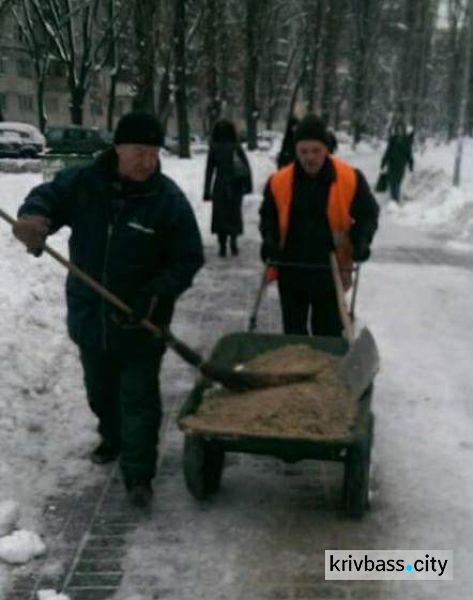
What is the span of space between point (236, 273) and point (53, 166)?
4.96 meters

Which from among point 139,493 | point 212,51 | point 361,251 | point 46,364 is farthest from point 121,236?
point 212,51

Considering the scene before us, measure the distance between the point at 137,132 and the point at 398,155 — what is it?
16.3 m

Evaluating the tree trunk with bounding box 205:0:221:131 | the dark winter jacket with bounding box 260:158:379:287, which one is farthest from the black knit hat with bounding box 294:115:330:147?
the tree trunk with bounding box 205:0:221:131

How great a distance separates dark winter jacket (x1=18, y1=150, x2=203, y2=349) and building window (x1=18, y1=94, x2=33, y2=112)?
59.3 meters

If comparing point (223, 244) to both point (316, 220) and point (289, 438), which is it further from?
→ point (289, 438)

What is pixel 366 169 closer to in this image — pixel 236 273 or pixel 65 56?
pixel 65 56

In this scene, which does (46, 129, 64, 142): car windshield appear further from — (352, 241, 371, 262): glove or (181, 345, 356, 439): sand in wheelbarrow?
(181, 345, 356, 439): sand in wheelbarrow

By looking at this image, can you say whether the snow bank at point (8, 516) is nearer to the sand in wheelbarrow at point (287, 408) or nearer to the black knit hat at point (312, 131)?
the sand in wheelbarrow at point (287, 408)

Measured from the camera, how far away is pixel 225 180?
39.0ft

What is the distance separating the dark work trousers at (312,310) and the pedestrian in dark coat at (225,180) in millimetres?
5943

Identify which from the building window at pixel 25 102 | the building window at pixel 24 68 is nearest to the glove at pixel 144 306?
the building window at pixel 24 68

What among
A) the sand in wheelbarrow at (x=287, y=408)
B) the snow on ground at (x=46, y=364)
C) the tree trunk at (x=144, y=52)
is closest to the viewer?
the sand in wheelbarrow at (x=287, y=408)

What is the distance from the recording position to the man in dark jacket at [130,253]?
433 cm

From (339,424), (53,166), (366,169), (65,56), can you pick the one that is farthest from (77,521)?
(65,56)
